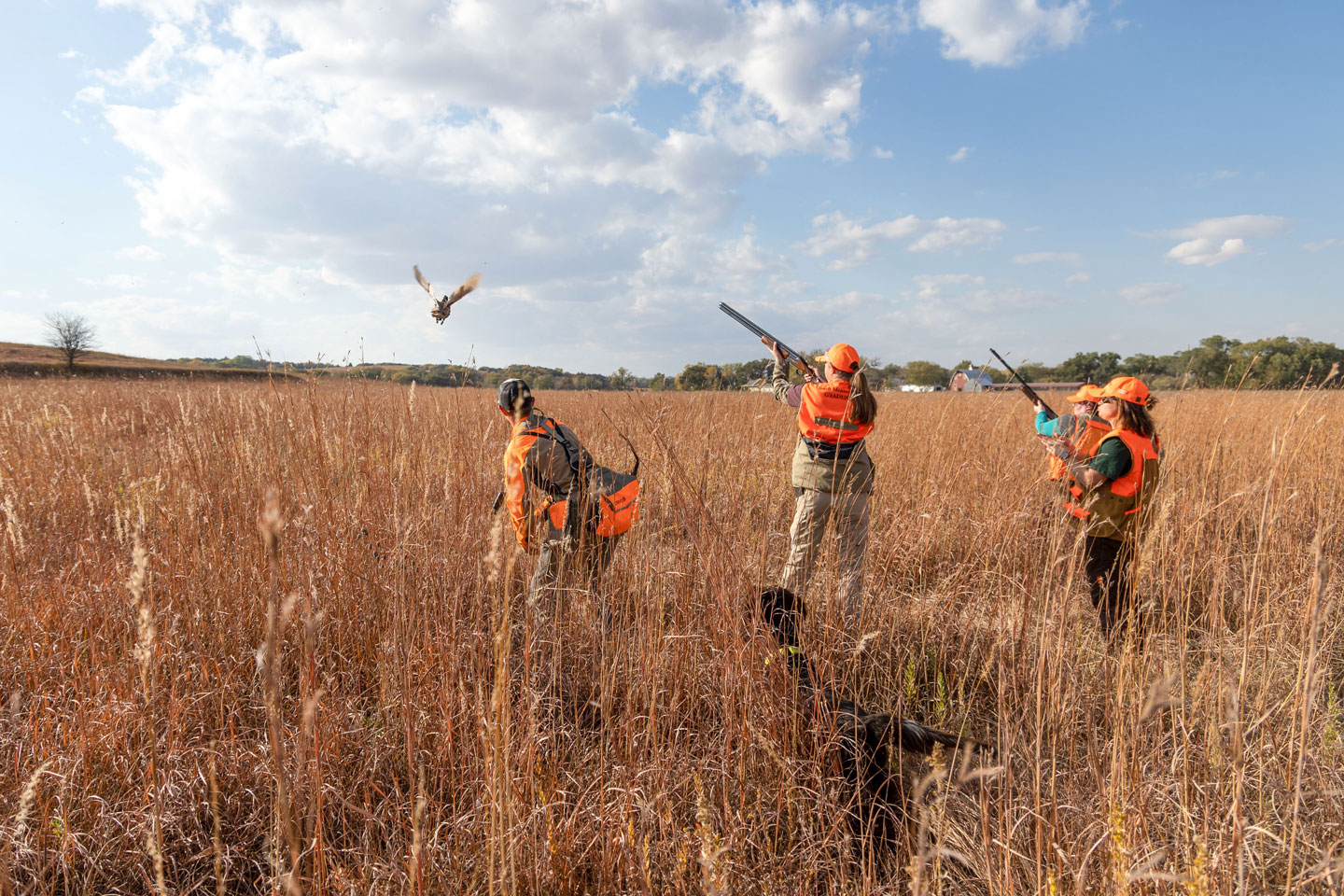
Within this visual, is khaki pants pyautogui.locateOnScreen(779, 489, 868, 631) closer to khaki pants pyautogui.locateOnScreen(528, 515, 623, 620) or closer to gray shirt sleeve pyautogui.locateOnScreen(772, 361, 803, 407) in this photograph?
gray shirt sleeve pyautogui.locateOnScreen(772, 361, 803, 407)

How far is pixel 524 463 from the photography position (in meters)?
2.75

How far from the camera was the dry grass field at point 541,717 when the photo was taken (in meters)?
1.32

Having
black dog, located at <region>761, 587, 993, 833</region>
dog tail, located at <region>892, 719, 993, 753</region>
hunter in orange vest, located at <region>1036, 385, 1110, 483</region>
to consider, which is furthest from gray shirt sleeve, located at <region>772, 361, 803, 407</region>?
dog tail, located at <region>892, 719, 993, 753</region>

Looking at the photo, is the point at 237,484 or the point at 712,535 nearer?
the point at 712,535

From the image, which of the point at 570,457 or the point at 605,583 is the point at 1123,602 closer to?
the point at 605,583

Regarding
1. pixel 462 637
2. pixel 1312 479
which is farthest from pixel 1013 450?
pixel 462 637

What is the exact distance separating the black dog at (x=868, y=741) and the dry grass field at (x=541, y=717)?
0.06 meters

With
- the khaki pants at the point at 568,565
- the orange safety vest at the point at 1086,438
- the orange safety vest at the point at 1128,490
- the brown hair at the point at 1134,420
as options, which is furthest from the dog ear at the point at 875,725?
the brown hair at the point at 1134,420

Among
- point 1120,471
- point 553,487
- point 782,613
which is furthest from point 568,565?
point 1120,471

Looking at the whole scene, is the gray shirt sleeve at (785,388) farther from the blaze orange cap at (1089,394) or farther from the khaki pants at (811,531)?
the blaze orange cap at (1089,394)

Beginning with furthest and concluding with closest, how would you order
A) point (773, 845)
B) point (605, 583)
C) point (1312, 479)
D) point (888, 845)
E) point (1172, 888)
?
point (1312, 479) → point (605, 583) → point (888, 845) → point (773, 845) → point (1172, 888)

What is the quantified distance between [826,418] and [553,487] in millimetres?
1632

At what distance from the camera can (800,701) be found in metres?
1.75

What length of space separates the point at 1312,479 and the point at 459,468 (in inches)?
239
